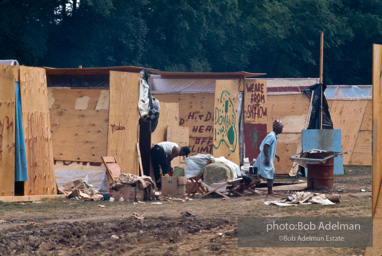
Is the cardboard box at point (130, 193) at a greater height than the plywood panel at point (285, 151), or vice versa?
the plywood panel at point (285, 151)

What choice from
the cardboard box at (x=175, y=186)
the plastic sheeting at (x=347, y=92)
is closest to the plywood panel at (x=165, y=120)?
the cardboard box at (x=175, y=186)

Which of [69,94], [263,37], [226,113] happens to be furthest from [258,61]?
[69,94]

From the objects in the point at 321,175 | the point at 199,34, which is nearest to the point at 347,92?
the point at 321,175

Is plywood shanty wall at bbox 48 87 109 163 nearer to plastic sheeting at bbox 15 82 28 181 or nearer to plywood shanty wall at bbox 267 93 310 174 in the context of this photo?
plastic sheeting at bbox 15 82 28 181

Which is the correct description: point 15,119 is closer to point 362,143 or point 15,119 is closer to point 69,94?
point 69,94

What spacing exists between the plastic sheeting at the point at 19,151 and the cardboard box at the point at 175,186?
129 inches

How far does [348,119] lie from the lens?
23797 mm

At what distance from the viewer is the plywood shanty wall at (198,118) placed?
19.2 m

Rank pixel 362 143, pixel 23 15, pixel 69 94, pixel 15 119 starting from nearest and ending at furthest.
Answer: pixel 15 119 → pixel 69 94 → pixel 362 143 → pixel 23 15

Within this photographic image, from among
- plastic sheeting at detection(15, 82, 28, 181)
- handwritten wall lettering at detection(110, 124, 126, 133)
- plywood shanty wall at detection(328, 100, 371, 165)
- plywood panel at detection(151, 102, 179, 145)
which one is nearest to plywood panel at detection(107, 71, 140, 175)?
handwritten wall lettering at detection(110, 124, 126, 133)

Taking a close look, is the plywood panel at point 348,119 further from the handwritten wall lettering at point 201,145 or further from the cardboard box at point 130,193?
the cardboard box at point 130,193

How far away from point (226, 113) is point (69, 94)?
549cm

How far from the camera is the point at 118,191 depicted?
43.2 ft

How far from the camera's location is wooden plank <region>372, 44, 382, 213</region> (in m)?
6.30
